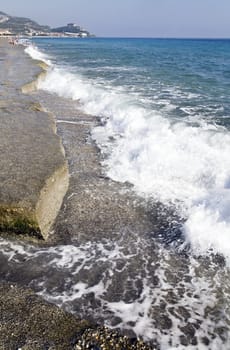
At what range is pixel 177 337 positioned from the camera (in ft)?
14.3

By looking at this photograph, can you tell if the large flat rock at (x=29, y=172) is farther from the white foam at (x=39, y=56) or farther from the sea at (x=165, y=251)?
the white foam at (x=39, y=56)

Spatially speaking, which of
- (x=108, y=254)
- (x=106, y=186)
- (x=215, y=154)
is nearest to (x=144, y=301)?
(x=108, y=254)

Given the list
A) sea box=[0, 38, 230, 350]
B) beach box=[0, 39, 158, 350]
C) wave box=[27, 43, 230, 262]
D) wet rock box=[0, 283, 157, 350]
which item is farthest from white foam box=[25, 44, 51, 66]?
wet rock box=[0, 283, 157, 350]

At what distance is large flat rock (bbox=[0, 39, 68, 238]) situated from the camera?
615cm

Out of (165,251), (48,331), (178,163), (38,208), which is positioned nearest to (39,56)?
(178,163)

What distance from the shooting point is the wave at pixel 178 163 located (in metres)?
6.63

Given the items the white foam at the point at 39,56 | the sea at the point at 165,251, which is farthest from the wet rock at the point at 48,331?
the white foam at the point at 39,56

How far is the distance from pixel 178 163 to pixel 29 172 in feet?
13.6

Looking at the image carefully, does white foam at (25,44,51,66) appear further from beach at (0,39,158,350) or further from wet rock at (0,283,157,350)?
wet rock at (0,283,157,350)

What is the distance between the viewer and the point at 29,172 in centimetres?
731

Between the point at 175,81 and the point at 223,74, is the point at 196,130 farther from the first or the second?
the point at 223,74

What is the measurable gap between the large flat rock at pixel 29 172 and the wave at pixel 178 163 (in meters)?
1.72

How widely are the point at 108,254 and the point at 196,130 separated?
24.8ft

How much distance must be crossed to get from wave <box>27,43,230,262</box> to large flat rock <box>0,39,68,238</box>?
1.72 m
